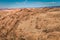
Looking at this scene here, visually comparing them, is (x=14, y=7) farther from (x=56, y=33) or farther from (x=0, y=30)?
(x=56, y=33)

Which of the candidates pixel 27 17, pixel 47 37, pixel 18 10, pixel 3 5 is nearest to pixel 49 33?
pixel 47 37

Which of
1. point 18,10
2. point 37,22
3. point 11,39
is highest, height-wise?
point 18,10

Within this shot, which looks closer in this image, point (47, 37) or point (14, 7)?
point (47, 37)

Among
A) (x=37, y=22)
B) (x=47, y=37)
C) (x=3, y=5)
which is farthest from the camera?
(x=3, y=5)

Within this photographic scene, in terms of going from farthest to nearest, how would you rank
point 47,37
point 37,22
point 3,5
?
point 3,5
point 37,22
point 47,37

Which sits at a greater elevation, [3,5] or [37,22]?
[3,5]

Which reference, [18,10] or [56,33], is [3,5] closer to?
[18,10]
